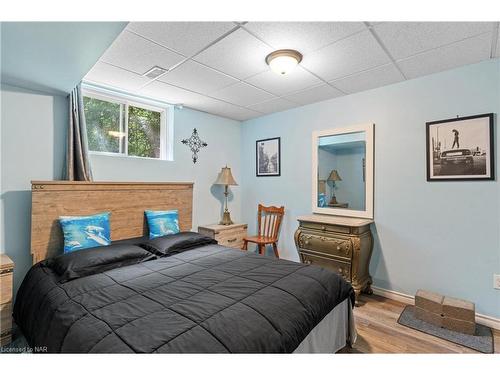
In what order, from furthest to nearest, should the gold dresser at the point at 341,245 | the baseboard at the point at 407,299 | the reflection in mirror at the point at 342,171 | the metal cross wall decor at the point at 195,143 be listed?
1. the metal cross wall decor at the point at 195,143
2. the reflection in mirror at the point at 342,171
3. the gold dresser at the point at 341,245
4. the baseboard at the point at 407,299

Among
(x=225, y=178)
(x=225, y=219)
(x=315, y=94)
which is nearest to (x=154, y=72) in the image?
(x=225, y=178)

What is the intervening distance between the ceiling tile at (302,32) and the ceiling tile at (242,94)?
925 millimetres

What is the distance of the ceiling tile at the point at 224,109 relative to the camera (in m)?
3.46

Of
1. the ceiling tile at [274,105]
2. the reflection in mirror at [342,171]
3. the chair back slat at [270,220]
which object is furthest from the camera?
the chair back slat at [270,220]

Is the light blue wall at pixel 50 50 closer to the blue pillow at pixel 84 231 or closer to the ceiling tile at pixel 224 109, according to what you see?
the blue pillow at pixel 84 231

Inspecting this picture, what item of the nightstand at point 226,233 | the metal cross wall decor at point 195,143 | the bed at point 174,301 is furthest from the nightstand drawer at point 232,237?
the metal cross wall decor at point 195,143

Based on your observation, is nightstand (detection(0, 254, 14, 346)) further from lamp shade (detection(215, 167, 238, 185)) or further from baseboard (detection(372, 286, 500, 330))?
baseboard (detection(372, 286, 500, 330))

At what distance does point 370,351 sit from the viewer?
1935mm

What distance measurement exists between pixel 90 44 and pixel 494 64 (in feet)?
10.9

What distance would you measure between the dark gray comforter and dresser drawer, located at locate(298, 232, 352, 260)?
0.74 m

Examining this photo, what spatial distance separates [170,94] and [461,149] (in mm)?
3217

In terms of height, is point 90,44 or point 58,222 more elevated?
point 90,44
